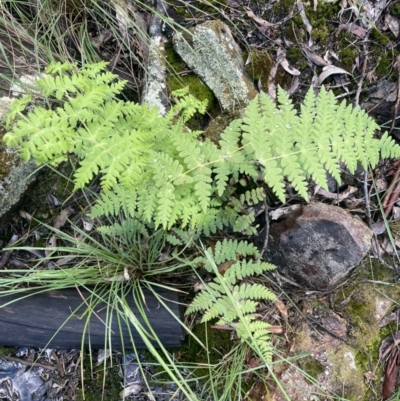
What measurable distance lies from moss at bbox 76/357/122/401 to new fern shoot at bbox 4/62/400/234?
1264 millimetres

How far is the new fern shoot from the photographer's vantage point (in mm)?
1838

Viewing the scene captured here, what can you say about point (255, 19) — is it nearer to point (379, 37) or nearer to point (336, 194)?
point (379, 37)

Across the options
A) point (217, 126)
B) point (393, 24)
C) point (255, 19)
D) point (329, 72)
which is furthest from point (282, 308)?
point (393, 24)

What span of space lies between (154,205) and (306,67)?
5.60ft

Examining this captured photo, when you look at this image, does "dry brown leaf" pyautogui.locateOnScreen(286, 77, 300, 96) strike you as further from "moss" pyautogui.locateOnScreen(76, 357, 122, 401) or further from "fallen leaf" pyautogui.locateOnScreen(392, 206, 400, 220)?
"moss" pyautogui.locateOnScreen(76, 357, 122, 401)

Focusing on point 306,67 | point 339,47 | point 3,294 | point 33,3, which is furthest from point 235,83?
point 3,294

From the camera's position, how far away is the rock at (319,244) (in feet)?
9.00

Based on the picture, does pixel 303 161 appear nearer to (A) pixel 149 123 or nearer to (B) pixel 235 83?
(A) pixel 149 123

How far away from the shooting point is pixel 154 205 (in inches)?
86.9

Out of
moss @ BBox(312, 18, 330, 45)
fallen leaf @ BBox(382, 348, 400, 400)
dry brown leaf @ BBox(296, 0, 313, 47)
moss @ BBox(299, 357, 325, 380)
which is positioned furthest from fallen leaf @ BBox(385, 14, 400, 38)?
moss @ BBox(299, 357, 325, 380)

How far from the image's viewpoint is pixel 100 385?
2916 mm

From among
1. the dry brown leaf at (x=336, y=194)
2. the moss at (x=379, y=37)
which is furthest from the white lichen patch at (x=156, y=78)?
the moss at (x=379, y=37)

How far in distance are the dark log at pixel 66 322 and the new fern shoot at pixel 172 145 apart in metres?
0.78

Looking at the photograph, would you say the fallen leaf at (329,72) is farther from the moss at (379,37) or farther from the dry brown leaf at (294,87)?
the moss at (379,37)
